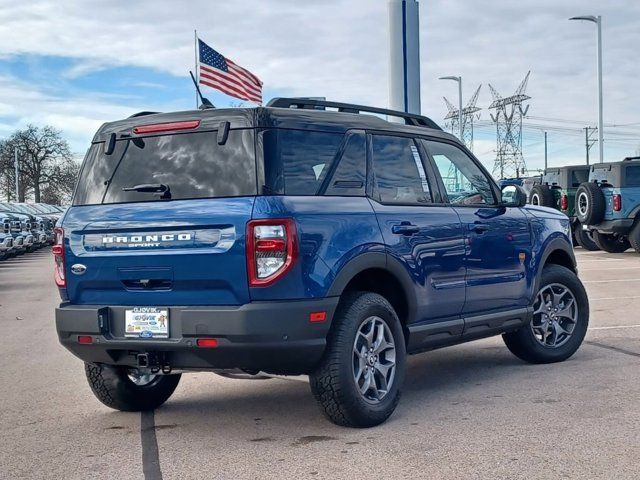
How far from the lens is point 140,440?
5.78m

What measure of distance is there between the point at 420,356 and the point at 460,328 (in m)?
1.92

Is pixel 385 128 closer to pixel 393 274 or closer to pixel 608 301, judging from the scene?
pixel 393 274

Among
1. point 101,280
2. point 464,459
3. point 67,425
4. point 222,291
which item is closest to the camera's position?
point 464,459

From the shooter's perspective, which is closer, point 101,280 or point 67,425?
point 101,280

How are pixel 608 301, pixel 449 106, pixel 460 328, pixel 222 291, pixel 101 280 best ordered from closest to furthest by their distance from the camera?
pixel 222 291
pixel 101 280
pixel 460 328
pixel 608 301
pixel 449 106

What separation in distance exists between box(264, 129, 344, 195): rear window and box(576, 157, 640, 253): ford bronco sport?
16394mm

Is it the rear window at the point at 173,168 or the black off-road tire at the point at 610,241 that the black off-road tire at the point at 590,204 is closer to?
the black off-road tire at the point at 610,241

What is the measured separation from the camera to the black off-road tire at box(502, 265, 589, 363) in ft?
25.6

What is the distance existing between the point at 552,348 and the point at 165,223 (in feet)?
12.5

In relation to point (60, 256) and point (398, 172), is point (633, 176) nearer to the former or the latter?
point (398, 172)

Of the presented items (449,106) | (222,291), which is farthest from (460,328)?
(449,106)

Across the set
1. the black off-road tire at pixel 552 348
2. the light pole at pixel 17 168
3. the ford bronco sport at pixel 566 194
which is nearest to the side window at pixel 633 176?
the ford bronco sport at pixel 566 194

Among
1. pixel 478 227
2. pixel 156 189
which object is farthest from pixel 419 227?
pixel 156 189

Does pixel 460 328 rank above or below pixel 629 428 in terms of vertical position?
above
